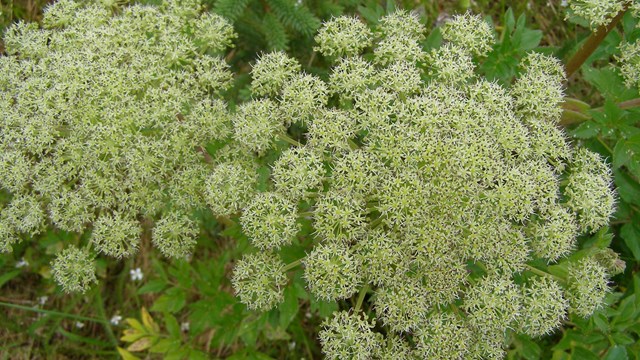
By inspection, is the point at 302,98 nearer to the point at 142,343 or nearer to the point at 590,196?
the point at 590,196

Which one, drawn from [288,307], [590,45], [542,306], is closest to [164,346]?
[288,307]

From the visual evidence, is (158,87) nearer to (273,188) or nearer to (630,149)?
(273,188)

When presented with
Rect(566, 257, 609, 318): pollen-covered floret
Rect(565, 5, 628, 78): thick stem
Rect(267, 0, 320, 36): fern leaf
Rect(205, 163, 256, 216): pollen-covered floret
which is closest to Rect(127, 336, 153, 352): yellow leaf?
Rect(205, 163, 256, 216): pollen-covered floret

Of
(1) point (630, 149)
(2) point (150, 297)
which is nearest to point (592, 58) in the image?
(1) point (630, 149)

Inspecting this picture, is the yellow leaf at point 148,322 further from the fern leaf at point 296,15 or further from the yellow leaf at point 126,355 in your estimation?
the fern leaf at point 296,15

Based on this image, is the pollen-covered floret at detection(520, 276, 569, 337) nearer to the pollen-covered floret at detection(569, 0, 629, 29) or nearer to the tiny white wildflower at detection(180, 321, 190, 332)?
the pollen-covered floret at detection(569, 0, 629, 29)
